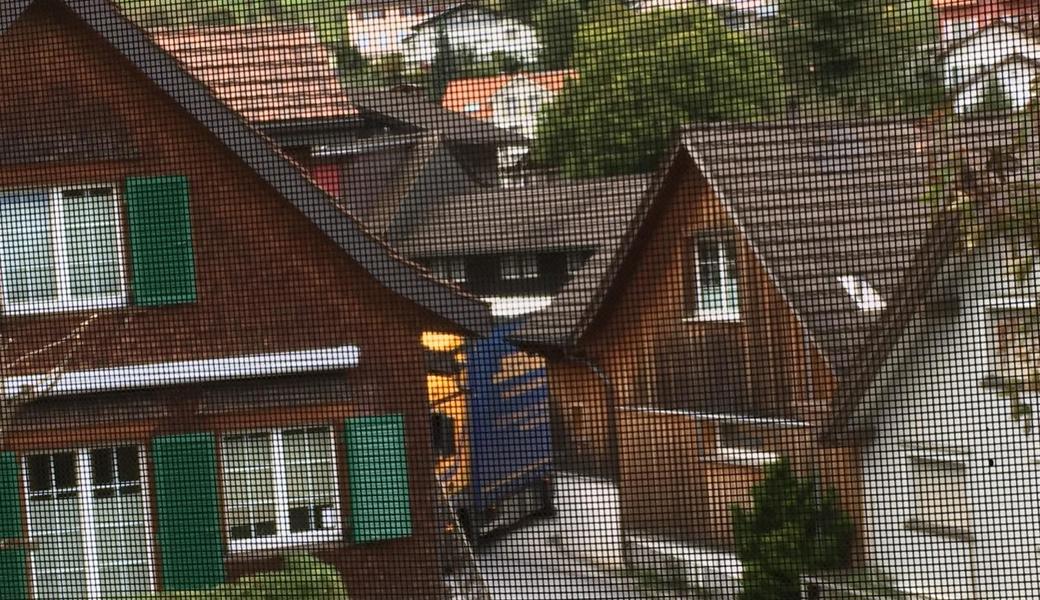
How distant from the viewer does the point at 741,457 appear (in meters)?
2.95

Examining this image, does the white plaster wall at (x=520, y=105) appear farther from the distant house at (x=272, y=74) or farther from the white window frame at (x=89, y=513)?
the white window frame at (x=89, y=513)

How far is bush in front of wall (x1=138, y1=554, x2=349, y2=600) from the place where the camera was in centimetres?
208

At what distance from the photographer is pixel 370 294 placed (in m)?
2.70

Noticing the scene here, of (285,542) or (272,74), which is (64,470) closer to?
(285,542)

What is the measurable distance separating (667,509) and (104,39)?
1.75 metres

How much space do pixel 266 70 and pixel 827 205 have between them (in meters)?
1.15

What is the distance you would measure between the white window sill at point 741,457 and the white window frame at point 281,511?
90 centimetres

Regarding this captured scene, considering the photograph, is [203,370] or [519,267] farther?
[519,267]

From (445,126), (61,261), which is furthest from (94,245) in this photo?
(445,126)

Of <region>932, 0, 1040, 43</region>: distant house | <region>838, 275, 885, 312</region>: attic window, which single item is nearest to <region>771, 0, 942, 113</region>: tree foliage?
<region>932, 0, 1040, 43</region>: distant house

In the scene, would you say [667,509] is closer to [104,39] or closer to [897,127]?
[897,127]

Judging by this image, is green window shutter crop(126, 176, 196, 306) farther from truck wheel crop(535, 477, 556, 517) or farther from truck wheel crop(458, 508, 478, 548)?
truck wheel crop(535, 477, 556, 517)

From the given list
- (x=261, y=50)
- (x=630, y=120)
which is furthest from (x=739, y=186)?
(x=261, y=50)

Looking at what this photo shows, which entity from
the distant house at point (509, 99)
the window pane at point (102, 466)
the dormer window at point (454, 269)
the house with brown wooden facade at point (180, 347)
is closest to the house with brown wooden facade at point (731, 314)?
the dormer window at point (454, 269)
